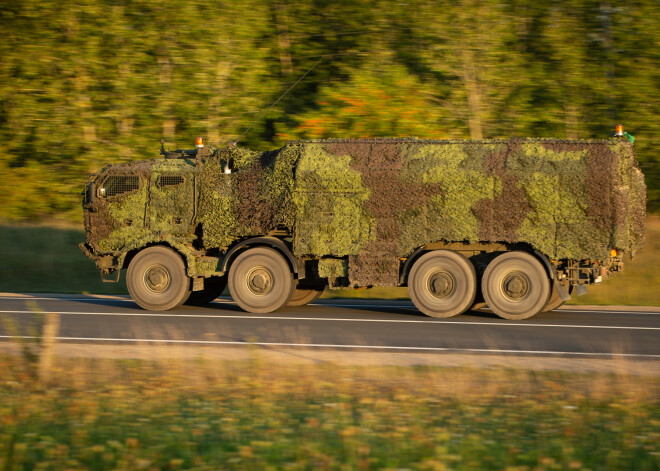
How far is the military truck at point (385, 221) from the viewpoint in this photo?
15.9m

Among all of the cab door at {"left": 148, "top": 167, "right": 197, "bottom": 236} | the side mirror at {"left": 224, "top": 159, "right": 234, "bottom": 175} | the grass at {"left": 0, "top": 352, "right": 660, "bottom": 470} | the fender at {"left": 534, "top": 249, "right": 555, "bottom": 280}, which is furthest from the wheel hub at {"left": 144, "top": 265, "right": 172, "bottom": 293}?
the grass at {"left": 0, "top": 352, "right": 660, "bottom": 470}

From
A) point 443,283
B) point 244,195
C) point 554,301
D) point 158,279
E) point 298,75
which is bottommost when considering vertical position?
point 554,301

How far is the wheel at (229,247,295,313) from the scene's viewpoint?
17.0 m

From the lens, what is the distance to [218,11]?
27797 mm

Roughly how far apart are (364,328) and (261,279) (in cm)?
298

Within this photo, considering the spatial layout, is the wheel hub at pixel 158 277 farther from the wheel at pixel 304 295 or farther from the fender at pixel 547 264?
the fender at pixel 547 264

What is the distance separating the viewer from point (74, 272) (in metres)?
24.6

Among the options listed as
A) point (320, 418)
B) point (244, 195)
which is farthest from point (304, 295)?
point (320, 418)

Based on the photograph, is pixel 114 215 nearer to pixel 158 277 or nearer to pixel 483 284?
pixel 158 277

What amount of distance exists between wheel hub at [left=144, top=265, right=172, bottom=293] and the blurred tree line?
7998 mm

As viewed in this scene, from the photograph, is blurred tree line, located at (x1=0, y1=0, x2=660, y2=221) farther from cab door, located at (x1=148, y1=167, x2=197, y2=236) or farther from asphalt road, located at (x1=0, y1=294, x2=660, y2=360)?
asphalt road, located at (x1=0, y1=294, x2=660, y2=360)

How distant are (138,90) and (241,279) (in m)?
12.9

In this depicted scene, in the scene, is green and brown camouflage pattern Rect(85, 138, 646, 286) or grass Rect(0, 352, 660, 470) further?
Answer: green and brown camouflage pattern Rect(85, 138, 646, 286)

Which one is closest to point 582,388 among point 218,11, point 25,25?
point 218,11
